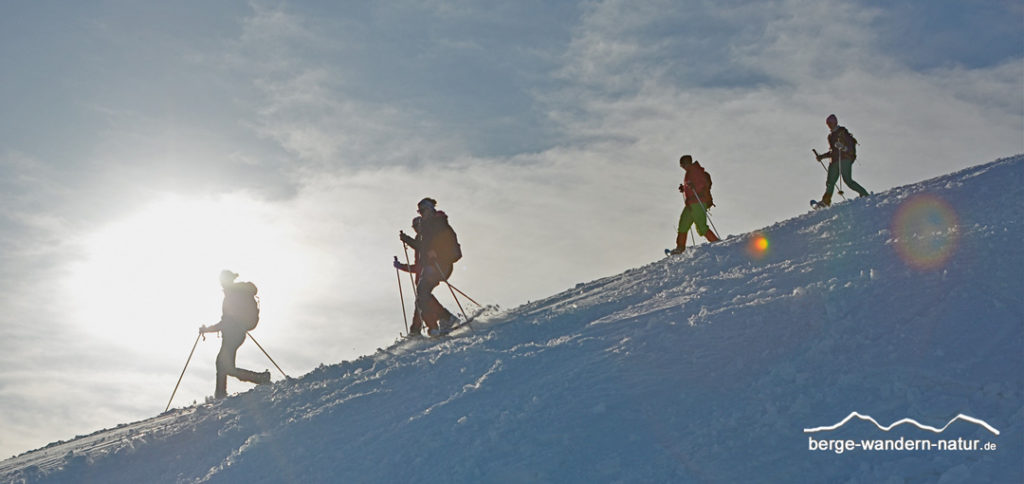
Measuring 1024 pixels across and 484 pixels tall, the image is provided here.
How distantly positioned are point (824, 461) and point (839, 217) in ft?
30.5

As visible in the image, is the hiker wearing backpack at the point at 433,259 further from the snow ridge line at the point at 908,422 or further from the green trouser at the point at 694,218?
the snow ridge line at the point at 908,422

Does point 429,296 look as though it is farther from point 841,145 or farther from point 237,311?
point 841,145

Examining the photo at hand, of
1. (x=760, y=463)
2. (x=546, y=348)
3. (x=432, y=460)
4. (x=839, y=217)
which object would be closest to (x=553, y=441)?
(x=432, y=460)

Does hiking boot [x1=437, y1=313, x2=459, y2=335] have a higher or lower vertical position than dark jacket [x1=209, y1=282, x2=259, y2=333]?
lower

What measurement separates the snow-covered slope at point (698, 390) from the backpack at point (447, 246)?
1.89m

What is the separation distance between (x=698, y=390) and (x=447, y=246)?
769cm

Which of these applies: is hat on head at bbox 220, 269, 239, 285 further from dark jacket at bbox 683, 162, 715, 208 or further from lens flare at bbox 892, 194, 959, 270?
lens flare at bbox 892, 194, 959, 270

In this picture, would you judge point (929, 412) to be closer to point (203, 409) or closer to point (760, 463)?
point (760, 463)

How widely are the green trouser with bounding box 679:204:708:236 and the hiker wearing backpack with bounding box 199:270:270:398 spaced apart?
335 inches

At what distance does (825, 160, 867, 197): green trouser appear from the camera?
18256mm

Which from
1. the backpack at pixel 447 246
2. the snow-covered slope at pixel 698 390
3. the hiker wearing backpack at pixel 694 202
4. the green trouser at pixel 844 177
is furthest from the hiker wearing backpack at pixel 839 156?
the backpack at pixel 447 246

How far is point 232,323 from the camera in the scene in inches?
610

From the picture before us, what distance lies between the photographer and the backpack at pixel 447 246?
1517 centimetres

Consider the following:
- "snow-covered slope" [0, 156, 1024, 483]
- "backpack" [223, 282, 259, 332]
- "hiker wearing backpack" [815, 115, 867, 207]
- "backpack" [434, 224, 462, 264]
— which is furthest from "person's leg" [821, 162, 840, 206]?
"backpack" [223, 282, 259, 332]
